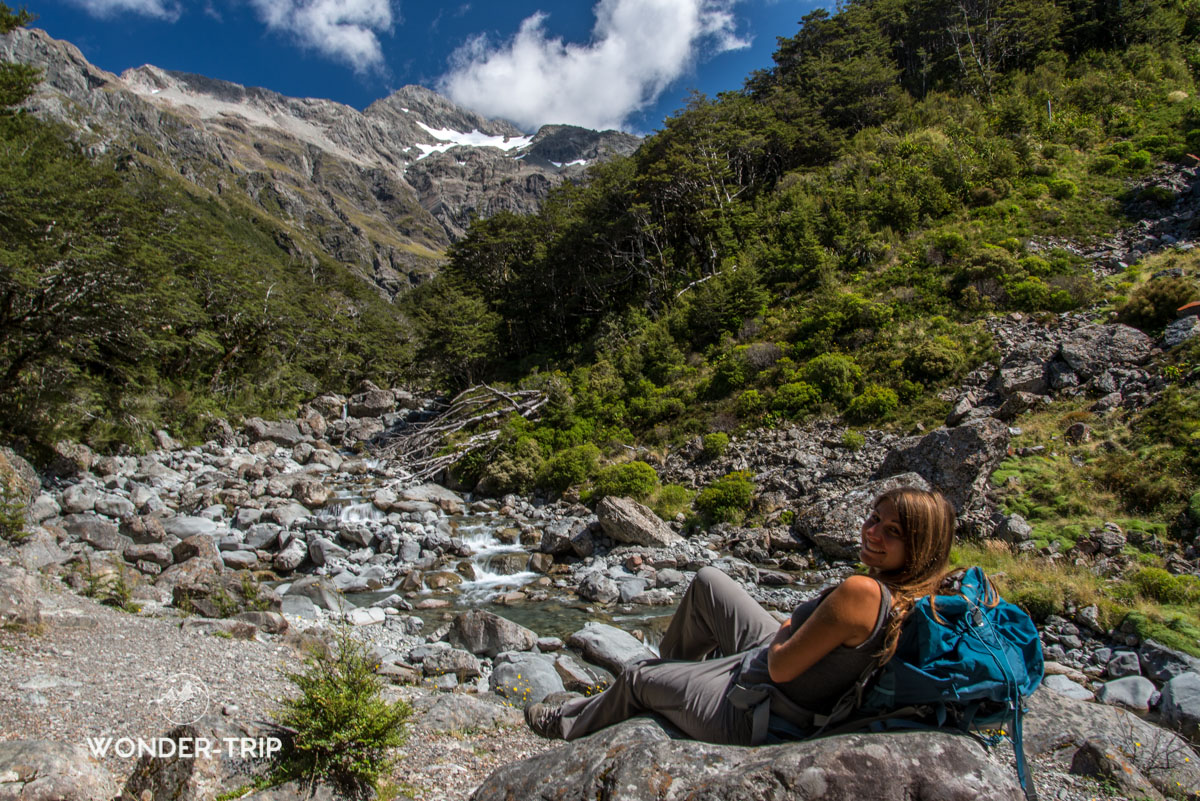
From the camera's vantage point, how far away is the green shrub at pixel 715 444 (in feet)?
49.9

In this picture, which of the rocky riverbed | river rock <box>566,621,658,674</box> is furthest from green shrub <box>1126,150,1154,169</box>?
river rock <box>566,621,658,674</box>

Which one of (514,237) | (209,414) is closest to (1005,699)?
(209,414)

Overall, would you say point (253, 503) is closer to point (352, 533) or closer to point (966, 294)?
point (352, 533)

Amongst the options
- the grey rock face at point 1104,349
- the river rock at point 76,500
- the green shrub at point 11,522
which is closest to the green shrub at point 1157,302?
the grey rock face at point 1104,349

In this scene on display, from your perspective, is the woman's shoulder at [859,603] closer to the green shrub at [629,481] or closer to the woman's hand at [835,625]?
the woman's hand at [835,625]

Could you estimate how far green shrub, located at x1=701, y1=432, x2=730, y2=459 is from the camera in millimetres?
15195

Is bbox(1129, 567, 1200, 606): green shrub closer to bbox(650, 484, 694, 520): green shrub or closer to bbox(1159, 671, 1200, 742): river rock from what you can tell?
bbox(1159, 671, 1200, 742): river rock

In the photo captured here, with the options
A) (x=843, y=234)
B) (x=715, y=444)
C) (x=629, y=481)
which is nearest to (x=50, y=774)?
(x=629, y=481)

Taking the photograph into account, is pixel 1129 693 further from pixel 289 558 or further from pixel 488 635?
pixel 289 558

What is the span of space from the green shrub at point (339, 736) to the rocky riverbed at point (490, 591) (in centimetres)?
31

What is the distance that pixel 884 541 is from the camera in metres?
2.60

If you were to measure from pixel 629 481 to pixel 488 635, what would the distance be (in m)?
7.23

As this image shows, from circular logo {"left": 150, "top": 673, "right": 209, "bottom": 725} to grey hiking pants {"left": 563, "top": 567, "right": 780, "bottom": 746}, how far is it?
9.43 ft

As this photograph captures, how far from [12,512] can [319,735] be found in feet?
31.2
